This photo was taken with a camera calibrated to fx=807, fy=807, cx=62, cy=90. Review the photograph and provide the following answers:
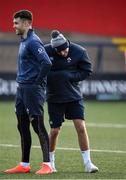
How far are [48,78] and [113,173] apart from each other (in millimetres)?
1556

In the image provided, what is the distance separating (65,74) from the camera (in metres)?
10.9

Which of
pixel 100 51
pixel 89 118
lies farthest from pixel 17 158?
pixel 100 51

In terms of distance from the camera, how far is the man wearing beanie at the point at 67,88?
10.8 metres

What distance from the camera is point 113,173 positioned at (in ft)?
34.4

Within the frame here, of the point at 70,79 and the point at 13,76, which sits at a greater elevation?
the point at 70,79

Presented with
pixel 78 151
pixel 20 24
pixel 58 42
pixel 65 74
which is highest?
pixel 20 24

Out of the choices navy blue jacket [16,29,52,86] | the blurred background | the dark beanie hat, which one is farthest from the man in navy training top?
the blurred background

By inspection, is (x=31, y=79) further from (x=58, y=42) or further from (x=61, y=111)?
(x=61, y=111)

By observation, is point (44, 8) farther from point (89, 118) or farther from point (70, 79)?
point (70, 79)

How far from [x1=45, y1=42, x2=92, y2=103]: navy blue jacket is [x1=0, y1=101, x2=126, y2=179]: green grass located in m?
1.01

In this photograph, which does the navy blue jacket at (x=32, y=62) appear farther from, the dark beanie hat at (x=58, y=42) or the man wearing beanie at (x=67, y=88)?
the man wearing beanie at (x=67, y=88)

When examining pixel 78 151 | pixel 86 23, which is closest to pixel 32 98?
pixel 78 151

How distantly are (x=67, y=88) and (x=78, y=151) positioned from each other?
255 centimetres

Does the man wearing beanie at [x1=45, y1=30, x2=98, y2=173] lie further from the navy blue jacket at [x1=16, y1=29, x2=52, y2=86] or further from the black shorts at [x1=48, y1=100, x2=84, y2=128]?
the navy blue jacket at [x1=16, y1=29, x2=52, y2=86]
